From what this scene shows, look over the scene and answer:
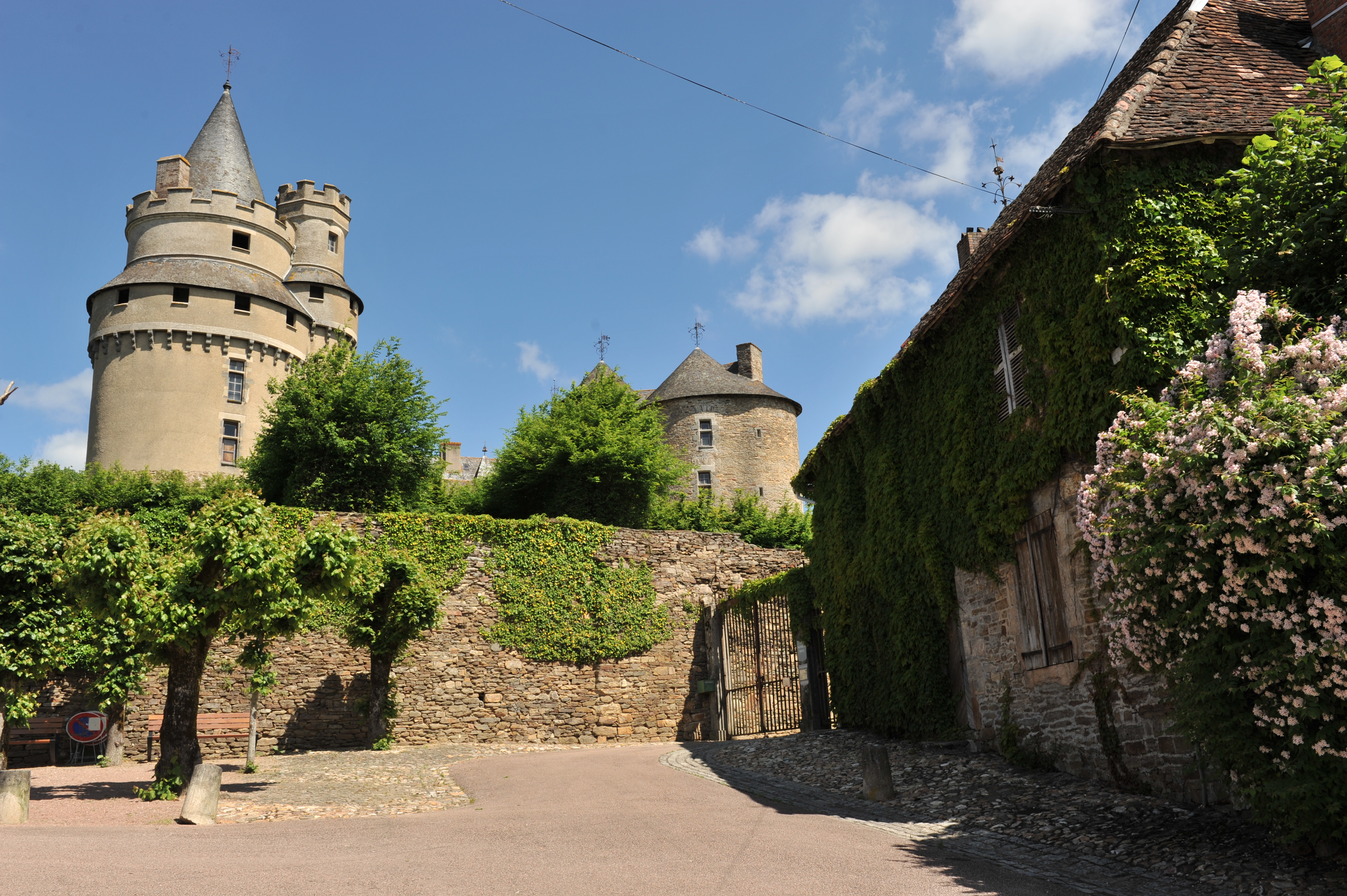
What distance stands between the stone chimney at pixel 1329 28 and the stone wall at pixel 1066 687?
5.82m

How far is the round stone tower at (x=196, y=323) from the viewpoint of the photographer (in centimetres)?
2923

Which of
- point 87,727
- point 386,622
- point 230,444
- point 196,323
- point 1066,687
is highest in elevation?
point 196,323

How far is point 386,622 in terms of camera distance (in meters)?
17.0

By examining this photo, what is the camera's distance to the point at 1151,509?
5.79 metres

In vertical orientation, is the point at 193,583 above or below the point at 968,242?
below

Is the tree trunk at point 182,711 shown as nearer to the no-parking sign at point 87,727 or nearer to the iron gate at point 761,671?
the no-parking sign at point 87,727

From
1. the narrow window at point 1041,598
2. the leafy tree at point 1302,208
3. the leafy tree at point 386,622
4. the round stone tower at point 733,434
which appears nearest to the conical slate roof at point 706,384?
the round stone tower at point 733,434

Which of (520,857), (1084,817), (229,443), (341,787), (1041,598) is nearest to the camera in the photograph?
(520,857)

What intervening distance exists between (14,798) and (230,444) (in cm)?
2380

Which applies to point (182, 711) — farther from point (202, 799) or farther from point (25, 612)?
point (25, 612)

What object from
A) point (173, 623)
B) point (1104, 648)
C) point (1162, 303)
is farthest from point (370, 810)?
point (1162, 303)

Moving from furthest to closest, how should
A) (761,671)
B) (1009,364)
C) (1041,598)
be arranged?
(761,671) → (1009,364) → (1041,598)

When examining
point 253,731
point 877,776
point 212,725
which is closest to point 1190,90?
point 877,776

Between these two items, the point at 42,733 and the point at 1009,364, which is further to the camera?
the point at 42,733
